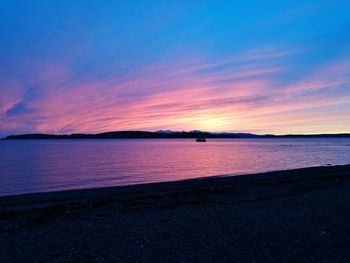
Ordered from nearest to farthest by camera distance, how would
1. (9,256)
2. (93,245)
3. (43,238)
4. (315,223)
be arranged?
(9,256) < (93,245) < (43,238) < (315,223)

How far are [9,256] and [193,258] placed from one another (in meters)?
4.45

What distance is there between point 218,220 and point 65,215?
598cm

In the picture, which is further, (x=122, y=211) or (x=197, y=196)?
(x=197, y=196)

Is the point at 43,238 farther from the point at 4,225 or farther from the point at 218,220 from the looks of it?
the point at 218,220

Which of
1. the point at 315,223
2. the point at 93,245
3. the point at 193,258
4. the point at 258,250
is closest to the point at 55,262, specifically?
the point at 93,245

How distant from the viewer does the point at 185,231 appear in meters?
9.16

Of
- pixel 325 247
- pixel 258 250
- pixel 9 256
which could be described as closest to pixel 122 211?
pixel 9 256

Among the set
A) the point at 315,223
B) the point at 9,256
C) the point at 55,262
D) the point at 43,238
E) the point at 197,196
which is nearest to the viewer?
the point at 55,262

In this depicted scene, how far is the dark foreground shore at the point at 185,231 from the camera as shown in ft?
23.9

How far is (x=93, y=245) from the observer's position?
8062mm

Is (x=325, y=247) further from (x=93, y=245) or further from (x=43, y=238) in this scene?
(x=43, y=238)

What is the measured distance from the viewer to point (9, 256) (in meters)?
7.44

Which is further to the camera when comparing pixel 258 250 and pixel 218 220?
pixel 218 220

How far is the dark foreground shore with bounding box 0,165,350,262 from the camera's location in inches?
287
